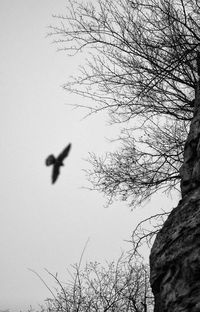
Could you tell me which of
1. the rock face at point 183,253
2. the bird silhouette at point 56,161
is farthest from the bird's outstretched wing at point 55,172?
the rock face at point 183,253

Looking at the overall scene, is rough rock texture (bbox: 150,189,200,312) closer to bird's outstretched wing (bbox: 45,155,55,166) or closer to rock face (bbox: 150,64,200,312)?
rock face (bbox: 150,64,200,312)

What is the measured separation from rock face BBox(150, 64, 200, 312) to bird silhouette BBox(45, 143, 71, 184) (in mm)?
2569

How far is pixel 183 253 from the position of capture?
3.34 m

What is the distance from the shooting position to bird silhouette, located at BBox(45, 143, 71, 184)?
794 mm

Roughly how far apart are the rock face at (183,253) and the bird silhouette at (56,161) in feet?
8.43

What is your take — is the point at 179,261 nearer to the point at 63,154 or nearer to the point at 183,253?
the point at 183,253

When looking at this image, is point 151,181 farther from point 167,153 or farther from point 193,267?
point 193,267

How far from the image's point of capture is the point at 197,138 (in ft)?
15.0

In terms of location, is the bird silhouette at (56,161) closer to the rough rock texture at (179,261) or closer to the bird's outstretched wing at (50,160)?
the bird's outstretched wing at (50,160)

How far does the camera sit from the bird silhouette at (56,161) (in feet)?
2.61

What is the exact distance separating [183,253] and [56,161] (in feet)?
9.63

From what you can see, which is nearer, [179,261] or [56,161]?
[56,161]

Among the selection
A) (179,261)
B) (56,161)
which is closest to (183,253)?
(179,261)

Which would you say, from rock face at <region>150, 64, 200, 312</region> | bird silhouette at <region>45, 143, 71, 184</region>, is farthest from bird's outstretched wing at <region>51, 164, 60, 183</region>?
rock face at <region>150, 64, 200, 312</region>
